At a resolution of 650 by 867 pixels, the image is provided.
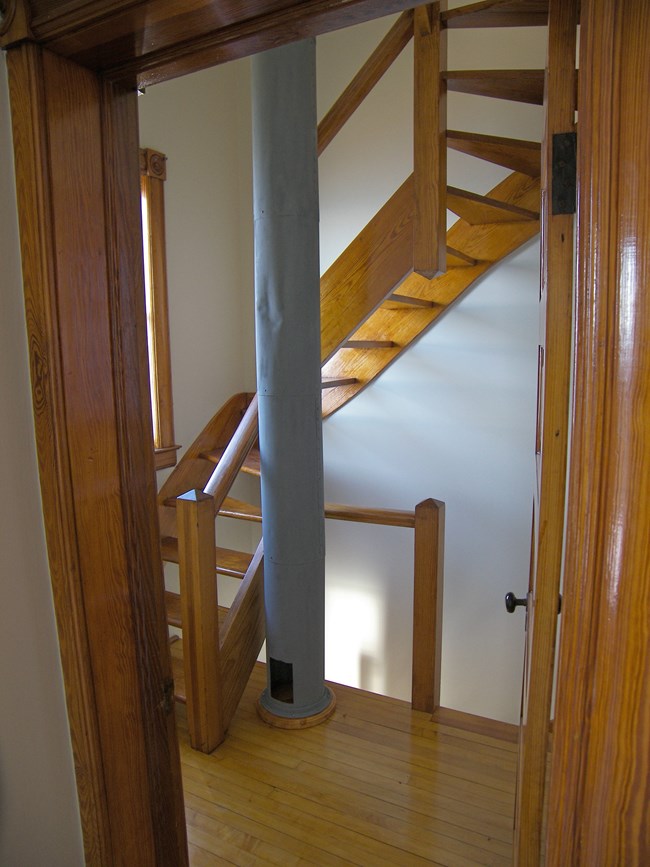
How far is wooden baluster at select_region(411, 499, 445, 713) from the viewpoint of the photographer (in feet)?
7.43

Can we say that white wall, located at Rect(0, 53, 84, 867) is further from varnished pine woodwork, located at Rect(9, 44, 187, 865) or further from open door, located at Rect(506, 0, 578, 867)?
open door, located at Rect(506, 0, 578, 867)

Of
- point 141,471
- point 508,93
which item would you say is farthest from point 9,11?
point 508,93

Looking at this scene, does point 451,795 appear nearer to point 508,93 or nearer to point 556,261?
point 556,261

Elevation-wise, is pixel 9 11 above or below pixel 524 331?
above

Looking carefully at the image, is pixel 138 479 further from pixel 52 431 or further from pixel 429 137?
pixel 429 137

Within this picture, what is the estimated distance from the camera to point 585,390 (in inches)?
25.8

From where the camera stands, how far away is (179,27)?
0.84m

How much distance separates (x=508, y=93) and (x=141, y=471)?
188 cm

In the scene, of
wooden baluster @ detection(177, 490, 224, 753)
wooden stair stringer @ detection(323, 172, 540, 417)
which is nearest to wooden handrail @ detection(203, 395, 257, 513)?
wooden baluster @ detection(177, 490, 224, 753)

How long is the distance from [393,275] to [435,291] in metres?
0.95

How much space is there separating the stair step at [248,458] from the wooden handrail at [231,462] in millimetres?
614

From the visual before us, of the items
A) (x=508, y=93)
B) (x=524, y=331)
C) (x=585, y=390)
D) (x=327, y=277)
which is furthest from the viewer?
(x=524, y=331)

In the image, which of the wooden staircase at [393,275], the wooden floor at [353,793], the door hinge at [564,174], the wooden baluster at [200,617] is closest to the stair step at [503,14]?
the wooden staircase at [393,275]

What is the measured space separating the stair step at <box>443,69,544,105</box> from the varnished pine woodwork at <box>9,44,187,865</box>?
140 cm
